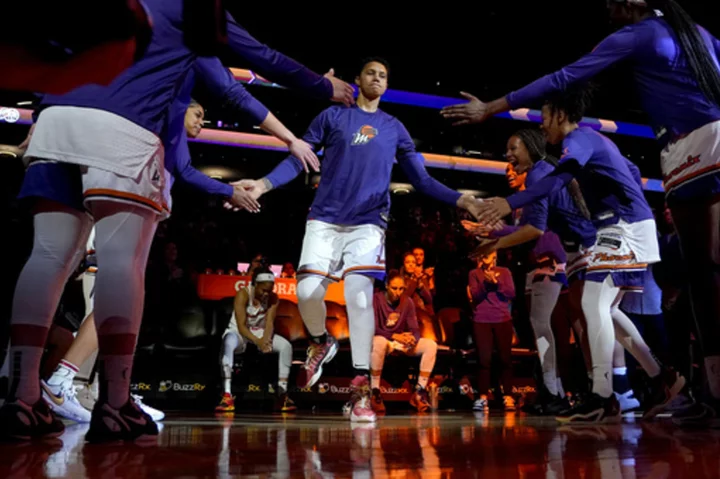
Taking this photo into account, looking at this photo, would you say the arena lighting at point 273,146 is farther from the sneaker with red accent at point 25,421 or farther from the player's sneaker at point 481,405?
the sneaker with red accent at point 25,421

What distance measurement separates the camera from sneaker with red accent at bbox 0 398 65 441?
1.90 metres

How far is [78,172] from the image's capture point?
2057 mm

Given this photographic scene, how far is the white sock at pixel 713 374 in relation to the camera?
→ 2625 mm

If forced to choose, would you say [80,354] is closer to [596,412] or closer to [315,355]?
[315,355]

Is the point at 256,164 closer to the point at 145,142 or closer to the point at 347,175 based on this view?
the point at 347,175

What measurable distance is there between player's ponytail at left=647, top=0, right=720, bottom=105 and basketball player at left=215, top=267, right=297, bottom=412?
14.1 ft

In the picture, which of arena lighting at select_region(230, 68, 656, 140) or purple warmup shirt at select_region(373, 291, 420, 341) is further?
arena lighting at select_region(230, 68, 656, 140)

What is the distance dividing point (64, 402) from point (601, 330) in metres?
2.46

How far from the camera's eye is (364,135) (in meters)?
3.88

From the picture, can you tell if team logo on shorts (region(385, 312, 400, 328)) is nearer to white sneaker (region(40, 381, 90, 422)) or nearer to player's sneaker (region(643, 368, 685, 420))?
player's sneaker (region(643, 368, 685, 420))

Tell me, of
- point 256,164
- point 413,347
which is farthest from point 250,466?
point 256,164

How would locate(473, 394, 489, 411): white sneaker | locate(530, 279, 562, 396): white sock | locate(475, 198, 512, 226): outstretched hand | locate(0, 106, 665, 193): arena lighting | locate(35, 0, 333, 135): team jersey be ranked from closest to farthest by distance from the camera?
locate(35, 0, 333, 135): team jersey → locate(475, 198, 512, 226): outstretched hand → locate(530, 279, 562, 396): white sock → locate(473, 394, 489, 411): white sneaker → locate(0, 106, 665, 193): arena lighting

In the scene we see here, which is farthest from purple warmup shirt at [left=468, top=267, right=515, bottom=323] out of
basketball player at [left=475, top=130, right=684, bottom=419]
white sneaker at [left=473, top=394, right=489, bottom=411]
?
basketball player at [left=475, top=130, right=684, bottom=419]

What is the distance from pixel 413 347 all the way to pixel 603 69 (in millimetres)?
4403
